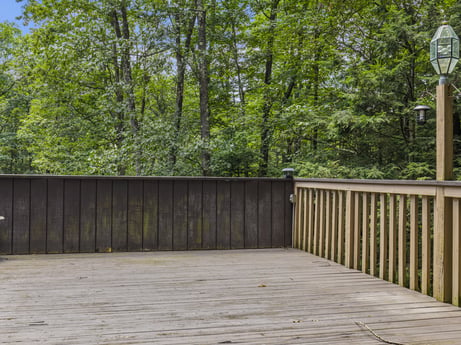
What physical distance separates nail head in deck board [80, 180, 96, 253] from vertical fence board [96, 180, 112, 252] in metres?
0.04

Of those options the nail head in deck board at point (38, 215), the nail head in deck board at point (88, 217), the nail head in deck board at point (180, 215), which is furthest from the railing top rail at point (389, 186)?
the nail head in deck board at point (38, 215)

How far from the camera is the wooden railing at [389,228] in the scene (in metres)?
2.52

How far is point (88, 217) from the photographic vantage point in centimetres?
429

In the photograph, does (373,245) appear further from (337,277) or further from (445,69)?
(445,69)

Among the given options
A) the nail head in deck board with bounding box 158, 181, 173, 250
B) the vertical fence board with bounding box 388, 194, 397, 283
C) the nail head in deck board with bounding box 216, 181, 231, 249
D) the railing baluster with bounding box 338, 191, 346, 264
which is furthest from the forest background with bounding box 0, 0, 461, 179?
the vertical fence board with bounding box 388, 194, 397, 283

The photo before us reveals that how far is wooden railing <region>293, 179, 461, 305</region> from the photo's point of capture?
99.1 inches

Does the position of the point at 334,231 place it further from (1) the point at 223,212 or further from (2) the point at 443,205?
(2) the point at 443,205

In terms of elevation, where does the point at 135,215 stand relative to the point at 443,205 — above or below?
below

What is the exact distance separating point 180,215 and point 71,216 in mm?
1165

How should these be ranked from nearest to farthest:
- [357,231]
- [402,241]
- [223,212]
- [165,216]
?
[402,241], [357,231], [165,216], [223,212]

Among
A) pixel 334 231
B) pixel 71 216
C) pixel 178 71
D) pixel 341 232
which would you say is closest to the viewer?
pixel 341 232

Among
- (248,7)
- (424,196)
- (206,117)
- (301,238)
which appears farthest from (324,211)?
(248,7)

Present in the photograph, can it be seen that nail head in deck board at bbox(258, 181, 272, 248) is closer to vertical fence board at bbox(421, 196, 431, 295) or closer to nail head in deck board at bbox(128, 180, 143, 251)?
nail head in deck board at bbox(128, 180, 143, 251)

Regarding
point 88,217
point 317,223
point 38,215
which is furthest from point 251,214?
point 38,215
